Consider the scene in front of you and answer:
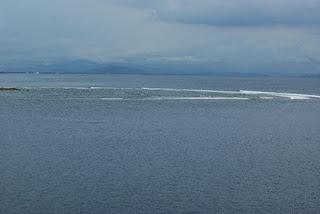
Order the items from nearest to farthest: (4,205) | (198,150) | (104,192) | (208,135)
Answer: (4,205)
(104,192)
(198,150)
(208,135)

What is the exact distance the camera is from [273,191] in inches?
799

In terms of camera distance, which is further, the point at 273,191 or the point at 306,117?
the point at 306,117

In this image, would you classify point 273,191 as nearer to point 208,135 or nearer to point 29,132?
point 208,135

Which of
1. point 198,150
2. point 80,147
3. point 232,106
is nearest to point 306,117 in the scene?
point 232,106

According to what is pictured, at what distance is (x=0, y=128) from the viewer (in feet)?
128

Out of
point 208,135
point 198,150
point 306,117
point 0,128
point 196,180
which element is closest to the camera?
point 196,180

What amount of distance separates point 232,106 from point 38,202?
150 feet

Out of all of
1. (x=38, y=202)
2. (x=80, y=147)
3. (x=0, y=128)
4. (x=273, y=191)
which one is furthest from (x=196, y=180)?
(x=0, y=128)

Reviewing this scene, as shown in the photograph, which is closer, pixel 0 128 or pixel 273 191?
pixel 273 191

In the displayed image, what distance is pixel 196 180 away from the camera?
21.9m

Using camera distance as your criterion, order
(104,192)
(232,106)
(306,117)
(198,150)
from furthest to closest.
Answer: (232,106) → (306,117) → (198,150) → (104,192)

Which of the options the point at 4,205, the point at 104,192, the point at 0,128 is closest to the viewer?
the point at 4,205

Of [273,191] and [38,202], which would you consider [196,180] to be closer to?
[273,191]

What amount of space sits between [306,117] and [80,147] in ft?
89.7
